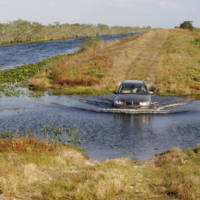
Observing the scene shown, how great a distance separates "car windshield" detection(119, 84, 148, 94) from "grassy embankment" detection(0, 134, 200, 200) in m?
11.8

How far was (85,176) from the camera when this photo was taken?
11.4m

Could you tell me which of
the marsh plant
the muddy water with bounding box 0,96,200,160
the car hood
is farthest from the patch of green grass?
the marsh plant

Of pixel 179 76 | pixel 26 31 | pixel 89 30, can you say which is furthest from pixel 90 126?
pixel 89 30

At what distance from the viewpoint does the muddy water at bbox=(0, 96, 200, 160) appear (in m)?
17.7

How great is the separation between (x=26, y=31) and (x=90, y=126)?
9145cm

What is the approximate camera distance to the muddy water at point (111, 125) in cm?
1769

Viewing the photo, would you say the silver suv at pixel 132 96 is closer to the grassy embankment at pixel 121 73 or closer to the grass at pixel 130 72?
the grassy embankment at pixel 121 73

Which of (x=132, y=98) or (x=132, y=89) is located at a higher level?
(x=132, y=89)

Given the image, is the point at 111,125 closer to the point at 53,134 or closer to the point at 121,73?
the point at 53,134

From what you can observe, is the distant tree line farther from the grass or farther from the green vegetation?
the grass

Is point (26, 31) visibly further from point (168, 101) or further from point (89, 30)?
point (168, 101)

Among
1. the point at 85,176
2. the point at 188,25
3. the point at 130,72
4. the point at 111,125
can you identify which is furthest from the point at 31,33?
the point at 85,176

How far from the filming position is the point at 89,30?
151 m

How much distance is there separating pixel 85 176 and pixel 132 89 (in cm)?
1589
